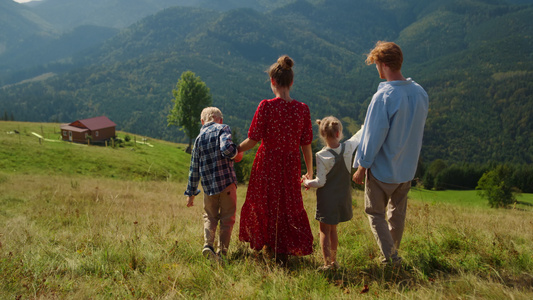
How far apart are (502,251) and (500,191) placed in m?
40.2

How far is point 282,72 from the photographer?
13.2 feet

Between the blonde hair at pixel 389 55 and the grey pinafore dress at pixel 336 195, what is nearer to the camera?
the blonde hair at pixel 389 55

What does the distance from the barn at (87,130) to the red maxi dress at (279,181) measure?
60961 mm

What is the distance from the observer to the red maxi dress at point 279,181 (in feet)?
13.4

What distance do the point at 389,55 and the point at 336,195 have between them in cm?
165

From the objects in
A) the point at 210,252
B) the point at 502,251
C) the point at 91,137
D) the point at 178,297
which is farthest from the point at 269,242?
the point at 91,137

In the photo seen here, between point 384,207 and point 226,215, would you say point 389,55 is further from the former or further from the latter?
point 226,215

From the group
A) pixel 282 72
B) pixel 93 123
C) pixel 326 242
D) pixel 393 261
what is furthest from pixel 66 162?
pixel 393 261

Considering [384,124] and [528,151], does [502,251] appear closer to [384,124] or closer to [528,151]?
[384,124]

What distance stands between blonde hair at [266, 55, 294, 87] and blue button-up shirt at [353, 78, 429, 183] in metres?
1.00

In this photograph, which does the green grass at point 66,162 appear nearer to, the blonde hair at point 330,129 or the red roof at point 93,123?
the red roof at point 93,123

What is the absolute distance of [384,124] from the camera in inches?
144

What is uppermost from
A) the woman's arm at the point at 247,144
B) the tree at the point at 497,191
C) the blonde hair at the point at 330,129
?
the blonde hair at the point at 330,129

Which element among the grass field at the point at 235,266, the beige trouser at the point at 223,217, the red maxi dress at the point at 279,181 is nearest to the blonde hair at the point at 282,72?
the red maxi dress at the point at 279,181
